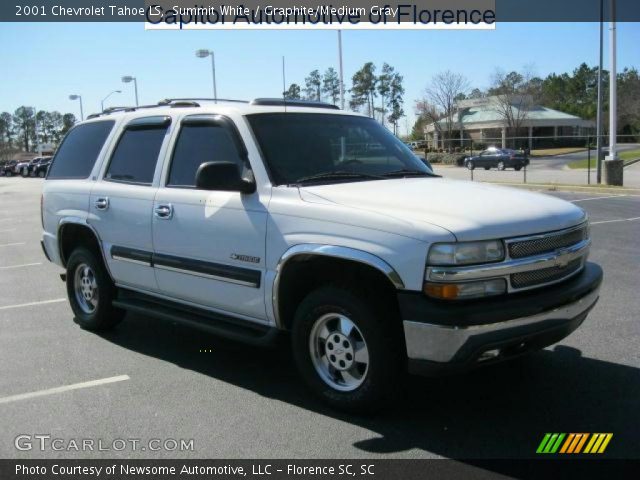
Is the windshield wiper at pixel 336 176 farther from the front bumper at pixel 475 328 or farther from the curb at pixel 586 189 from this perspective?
the curb at pixel 586 189

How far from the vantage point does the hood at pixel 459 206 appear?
3662 mm

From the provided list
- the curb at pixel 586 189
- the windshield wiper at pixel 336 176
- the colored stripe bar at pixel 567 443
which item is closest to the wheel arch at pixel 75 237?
the windshield wiper at pixel 336 176

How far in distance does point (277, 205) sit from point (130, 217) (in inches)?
68.3

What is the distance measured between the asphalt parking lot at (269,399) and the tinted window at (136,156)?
1.53 metres

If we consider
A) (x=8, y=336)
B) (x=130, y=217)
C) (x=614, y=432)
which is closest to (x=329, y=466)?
(x=614, y=432)

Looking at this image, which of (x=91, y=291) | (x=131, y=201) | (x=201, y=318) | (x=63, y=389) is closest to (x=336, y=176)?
(x=201, y=318)

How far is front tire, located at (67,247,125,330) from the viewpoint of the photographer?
6.02 m

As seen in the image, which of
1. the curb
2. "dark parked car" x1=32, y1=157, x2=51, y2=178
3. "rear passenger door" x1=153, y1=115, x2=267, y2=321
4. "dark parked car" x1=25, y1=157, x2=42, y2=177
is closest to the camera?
"rear passenger door" x1=153, y1=115, x2=267, y2=321

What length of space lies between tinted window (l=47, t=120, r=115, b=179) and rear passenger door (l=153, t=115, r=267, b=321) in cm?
141

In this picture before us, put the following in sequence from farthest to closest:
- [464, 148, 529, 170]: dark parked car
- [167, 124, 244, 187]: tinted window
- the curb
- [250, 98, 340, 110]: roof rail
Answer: [464, 148, 529, 170]: dark parked car, the curb, [250, 98, 340, 110]: roof rail, [167, 124, 244, 187]: tinted window

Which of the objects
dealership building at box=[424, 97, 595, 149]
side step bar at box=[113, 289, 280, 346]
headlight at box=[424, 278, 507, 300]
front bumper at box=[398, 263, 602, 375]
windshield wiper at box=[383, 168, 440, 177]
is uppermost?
dealership building at box=[424, 97, 595, 149]

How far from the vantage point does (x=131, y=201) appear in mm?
5434
